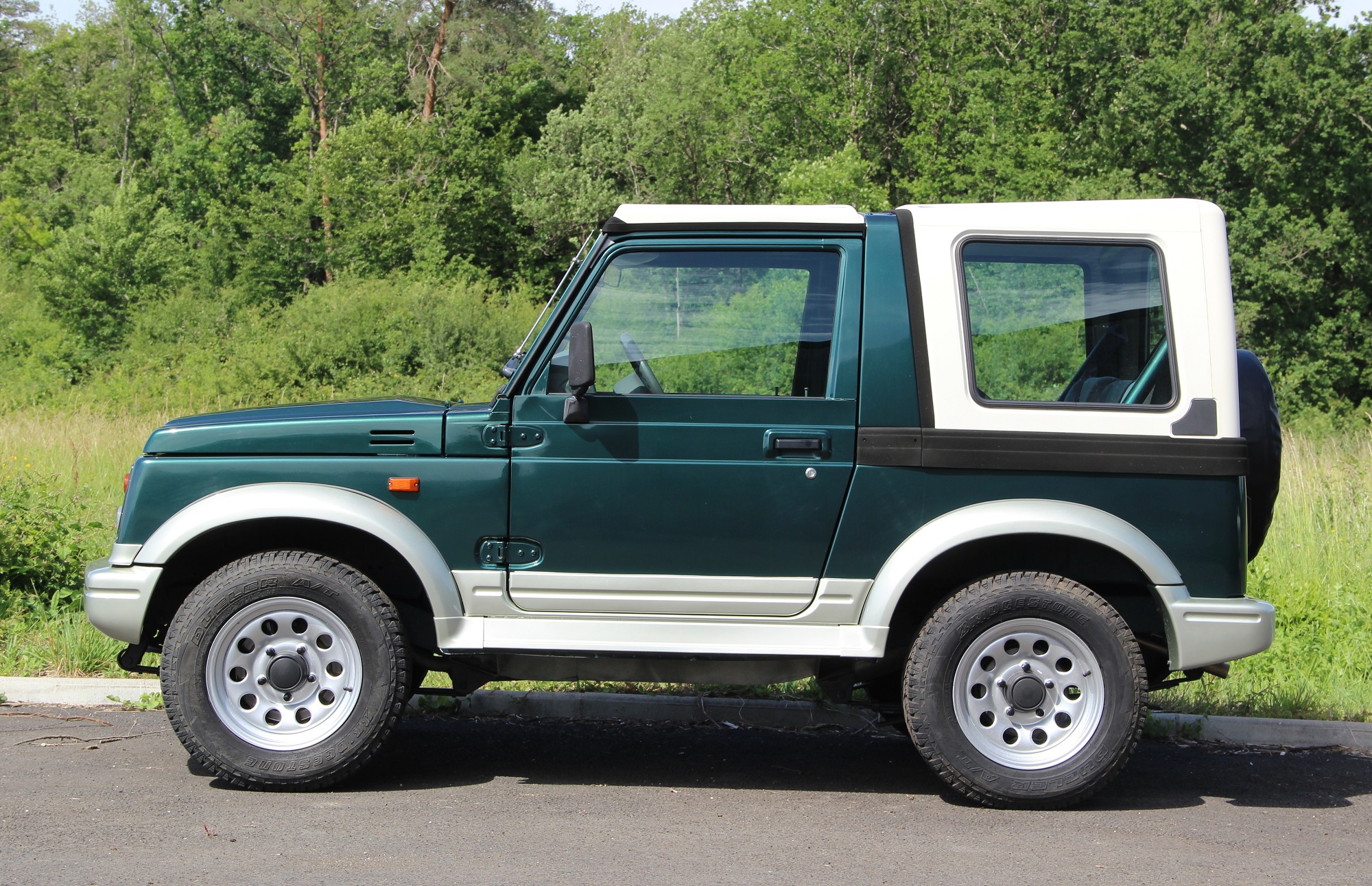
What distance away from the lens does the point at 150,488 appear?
4.86 metres

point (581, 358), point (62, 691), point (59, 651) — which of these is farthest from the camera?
point (59, 651)

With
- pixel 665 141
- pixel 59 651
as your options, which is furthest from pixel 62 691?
pixel 665 141

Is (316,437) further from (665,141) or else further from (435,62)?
(435,62)

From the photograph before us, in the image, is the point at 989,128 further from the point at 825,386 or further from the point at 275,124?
the point at 825,386

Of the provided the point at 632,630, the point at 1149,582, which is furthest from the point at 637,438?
the point at 1149,582

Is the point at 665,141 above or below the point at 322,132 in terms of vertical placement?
below

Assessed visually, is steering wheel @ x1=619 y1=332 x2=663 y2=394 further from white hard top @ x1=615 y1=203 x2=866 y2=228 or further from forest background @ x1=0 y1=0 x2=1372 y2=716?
forest background @ x1=0 y1=0 x2=1372 y2=716

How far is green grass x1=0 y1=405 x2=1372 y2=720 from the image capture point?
21.4 feet

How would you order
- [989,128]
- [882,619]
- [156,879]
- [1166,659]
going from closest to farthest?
[156,879] < [882,619] < [1166,659] < [989,128]

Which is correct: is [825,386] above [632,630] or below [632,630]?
above

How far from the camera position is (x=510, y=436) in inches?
192

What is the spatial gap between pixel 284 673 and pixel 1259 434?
408 cm

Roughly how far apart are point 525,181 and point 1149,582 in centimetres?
4186

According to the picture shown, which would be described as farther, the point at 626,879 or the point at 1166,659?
the point at 1166,659
